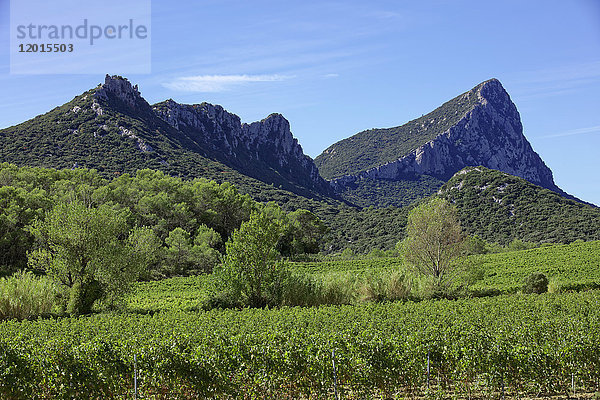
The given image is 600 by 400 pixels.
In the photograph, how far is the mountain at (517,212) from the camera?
73119 mm

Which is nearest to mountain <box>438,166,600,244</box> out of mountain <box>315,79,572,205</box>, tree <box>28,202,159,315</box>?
mountain <box>315,79,572,205</box>

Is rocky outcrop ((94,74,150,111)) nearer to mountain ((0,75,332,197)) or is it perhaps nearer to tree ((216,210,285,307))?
mountain ((0,75,332,197))

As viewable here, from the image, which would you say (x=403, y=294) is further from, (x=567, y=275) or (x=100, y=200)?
(x=100, y=200)

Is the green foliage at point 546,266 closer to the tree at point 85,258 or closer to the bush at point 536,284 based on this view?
the bush at point 536,284

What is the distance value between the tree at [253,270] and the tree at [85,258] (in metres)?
5.74

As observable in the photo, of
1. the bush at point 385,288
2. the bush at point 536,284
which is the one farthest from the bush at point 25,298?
the bush at point 536,284

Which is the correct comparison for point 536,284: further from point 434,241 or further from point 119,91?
point 119,91

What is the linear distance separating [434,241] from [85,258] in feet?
70.7

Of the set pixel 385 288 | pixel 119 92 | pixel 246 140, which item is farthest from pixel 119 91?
pixel 385 288

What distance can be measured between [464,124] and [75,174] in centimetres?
16647

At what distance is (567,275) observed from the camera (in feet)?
116

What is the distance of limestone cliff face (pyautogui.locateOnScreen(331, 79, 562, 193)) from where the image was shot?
173 m

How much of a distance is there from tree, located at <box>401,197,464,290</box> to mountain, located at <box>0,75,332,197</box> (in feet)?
244

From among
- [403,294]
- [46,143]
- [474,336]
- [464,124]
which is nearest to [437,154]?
[464,124]
